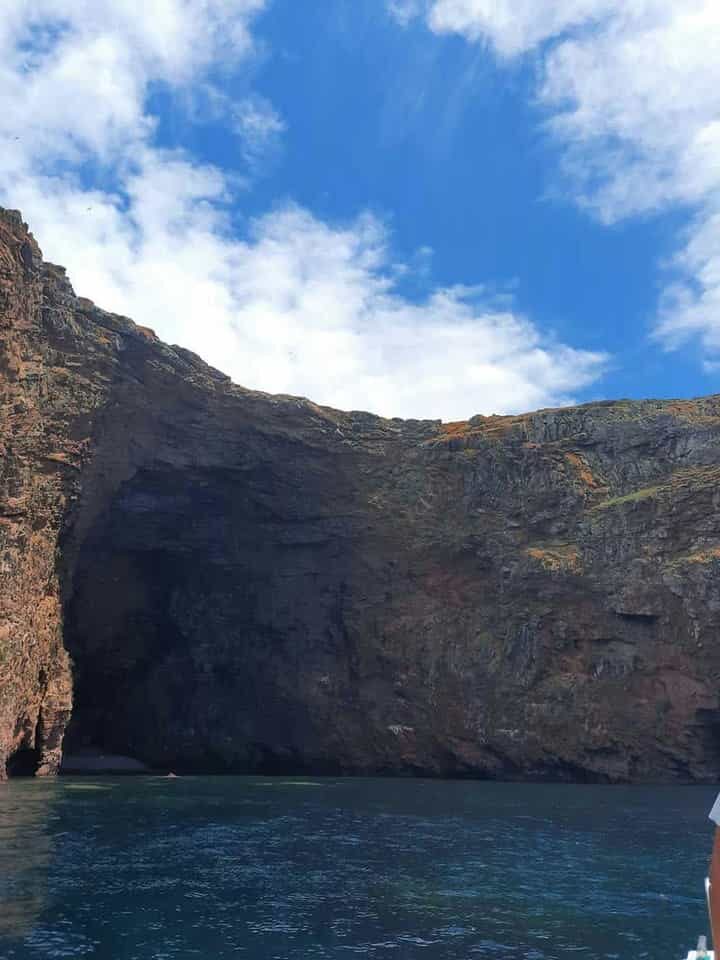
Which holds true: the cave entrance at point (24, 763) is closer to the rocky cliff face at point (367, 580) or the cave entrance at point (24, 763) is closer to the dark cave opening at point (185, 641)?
the rocky cliff face at point (367, 580)

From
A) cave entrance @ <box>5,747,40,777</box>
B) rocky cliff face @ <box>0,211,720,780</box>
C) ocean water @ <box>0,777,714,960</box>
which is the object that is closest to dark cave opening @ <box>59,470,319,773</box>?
rocky cliff face @ <box>0,211,720,780</box>

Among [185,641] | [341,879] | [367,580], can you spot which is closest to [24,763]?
[185,641]

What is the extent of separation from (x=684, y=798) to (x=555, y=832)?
20491 millimetres

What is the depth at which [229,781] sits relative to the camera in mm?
65000

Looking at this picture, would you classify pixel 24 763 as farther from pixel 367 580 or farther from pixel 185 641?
pixel 367 580

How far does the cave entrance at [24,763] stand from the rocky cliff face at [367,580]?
0.25 meters

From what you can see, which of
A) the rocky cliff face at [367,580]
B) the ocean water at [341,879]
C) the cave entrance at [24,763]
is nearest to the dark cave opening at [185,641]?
the rocky cliff face at [367,580]

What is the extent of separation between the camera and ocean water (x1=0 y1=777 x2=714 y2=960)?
2075 centimetres

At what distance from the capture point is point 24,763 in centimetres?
6128

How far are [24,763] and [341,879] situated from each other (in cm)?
4049

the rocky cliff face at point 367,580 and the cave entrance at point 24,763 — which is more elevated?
the rocky cliff face at point 367,580

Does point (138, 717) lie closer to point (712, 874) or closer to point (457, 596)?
point (457, 596)

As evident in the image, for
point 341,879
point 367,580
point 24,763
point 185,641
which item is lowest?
point 24,763

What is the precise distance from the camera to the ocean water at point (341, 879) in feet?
68.1
